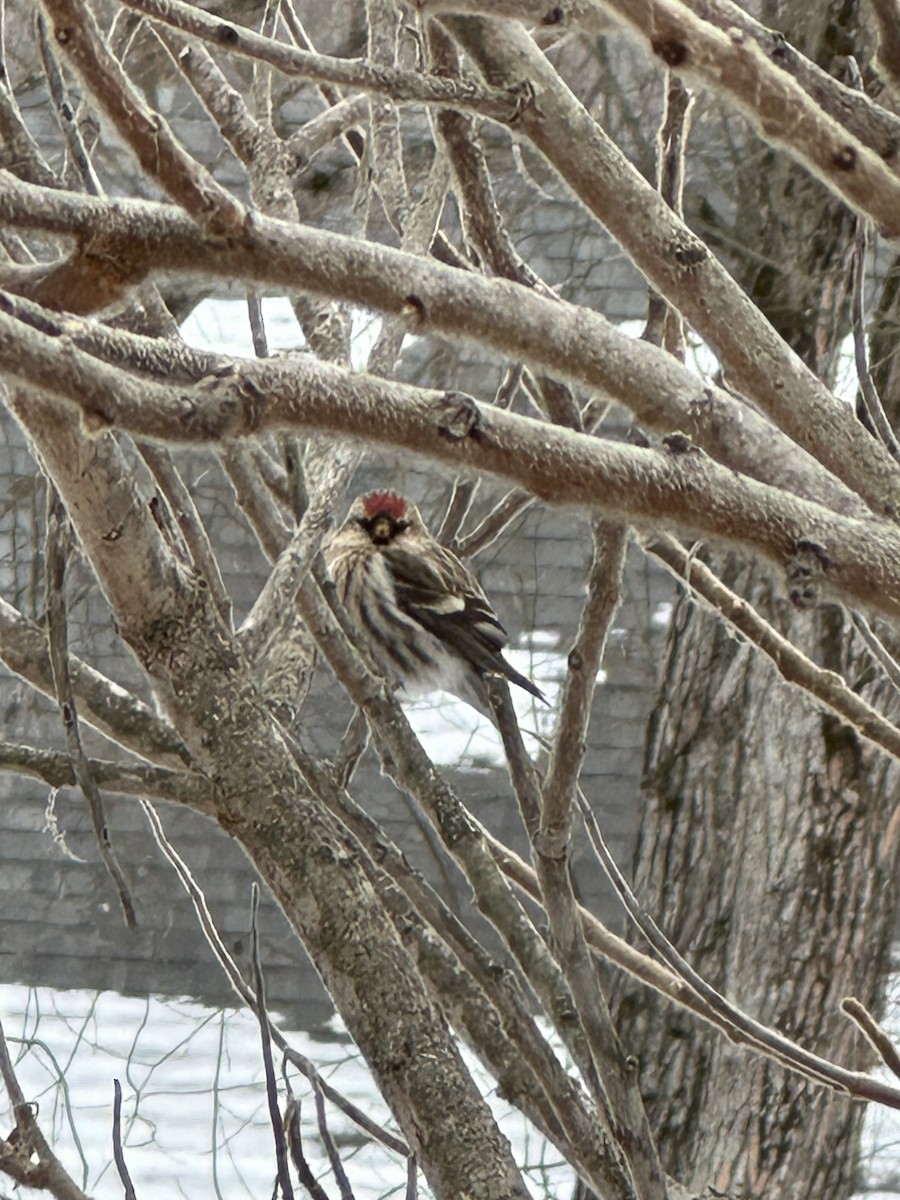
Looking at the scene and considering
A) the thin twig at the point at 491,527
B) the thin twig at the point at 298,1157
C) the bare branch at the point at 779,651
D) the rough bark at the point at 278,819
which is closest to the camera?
the thin twig at the point at 298,1157

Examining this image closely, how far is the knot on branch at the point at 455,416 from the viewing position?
902 millimetres

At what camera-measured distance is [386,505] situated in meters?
3.31

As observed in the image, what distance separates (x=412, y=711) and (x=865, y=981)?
2.09m

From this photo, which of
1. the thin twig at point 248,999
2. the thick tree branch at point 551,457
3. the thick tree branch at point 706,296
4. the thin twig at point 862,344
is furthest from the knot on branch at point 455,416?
the thin twig at point 862,344

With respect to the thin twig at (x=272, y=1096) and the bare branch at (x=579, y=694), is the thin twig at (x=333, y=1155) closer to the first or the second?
the thin twig at (x=272, y=1096)

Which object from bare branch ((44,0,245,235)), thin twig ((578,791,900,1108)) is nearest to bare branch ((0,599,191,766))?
thin twig ((578,791,900,1108))

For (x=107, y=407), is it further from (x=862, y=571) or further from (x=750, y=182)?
(x=750, y=182)

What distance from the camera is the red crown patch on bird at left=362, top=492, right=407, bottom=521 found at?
10.8 feet

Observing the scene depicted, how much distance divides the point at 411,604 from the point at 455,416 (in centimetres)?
226

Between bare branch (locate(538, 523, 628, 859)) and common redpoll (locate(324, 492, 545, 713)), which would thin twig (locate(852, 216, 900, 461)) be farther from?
common redpoll (locate(324, 492, 545, 713))

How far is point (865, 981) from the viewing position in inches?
127

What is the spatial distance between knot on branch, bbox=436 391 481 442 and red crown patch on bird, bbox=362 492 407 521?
7.77 feet

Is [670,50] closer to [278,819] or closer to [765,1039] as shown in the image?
[278,819]

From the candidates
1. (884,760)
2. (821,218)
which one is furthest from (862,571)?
(821,218)
